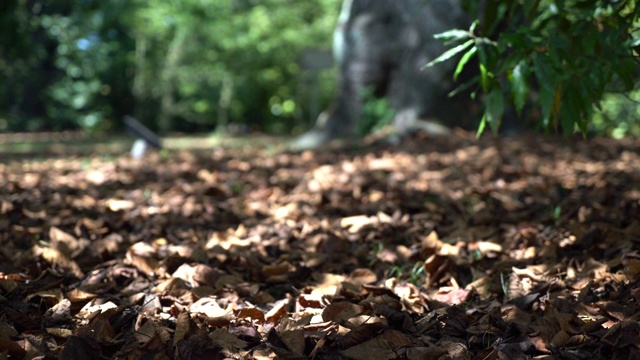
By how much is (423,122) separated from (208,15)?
26.7 ft

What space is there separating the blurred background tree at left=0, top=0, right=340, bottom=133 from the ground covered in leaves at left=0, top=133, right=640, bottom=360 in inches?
395

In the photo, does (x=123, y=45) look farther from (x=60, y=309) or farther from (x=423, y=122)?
(x=60, y=309)

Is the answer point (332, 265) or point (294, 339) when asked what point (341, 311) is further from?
point (332, 265)

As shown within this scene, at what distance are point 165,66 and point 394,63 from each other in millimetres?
10219

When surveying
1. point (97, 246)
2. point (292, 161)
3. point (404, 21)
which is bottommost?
point (292, 161)

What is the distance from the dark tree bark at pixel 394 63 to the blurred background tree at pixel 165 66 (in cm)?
664

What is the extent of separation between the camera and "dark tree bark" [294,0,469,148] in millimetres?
6125

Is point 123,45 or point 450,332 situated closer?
point 450,332

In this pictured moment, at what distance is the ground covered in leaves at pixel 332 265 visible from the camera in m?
1.61

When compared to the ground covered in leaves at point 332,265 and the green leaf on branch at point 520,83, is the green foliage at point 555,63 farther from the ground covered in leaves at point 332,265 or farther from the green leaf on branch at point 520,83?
the ground covered in leaves at point 332,265

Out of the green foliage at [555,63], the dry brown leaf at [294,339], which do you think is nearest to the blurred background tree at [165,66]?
the green foliage at [555,63]

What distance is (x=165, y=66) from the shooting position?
51.1 feet

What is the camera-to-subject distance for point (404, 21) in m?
6.52

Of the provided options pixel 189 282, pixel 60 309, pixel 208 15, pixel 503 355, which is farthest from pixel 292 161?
pixel 208 15
